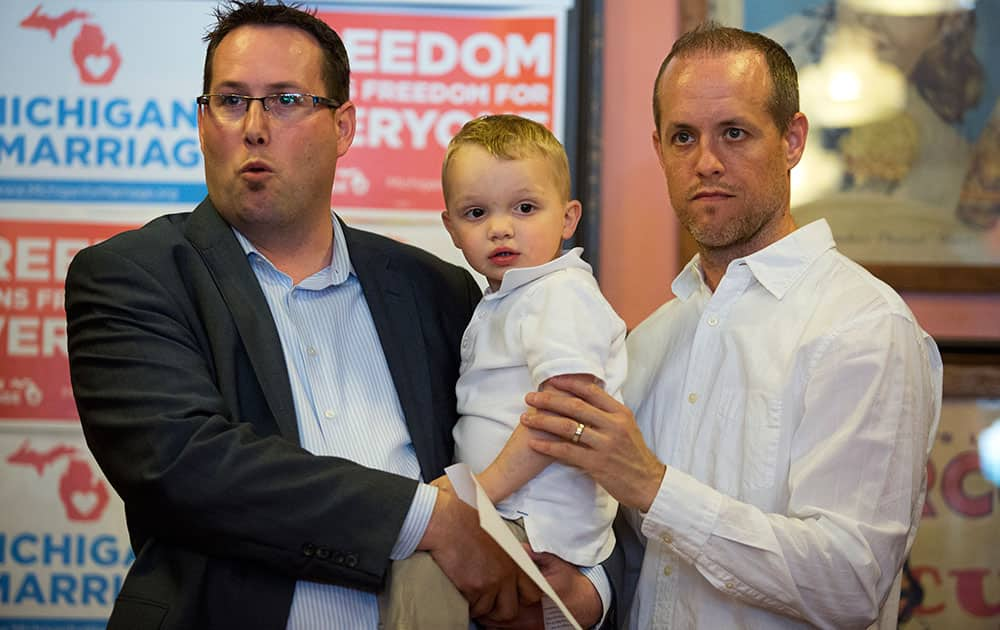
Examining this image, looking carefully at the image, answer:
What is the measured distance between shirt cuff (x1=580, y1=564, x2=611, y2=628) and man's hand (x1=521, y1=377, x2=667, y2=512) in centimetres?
16

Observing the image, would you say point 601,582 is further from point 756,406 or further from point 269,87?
point 269,87

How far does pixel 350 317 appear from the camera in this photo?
2.15 m

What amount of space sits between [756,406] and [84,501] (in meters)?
1.84

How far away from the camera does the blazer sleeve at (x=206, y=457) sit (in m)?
1.72

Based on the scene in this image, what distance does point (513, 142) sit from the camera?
200cm

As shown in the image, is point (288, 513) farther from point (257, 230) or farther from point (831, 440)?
point (831, 440)

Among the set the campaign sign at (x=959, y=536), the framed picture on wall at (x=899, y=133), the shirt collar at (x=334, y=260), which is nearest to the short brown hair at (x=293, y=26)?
the shirt collar at (x=334, y=260)

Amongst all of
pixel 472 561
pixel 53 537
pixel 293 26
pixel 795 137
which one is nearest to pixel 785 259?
pixel 795 137

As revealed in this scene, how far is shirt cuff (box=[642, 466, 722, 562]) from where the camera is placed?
1807mm

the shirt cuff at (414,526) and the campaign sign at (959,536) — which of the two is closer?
the shirt cuff at (414,526)

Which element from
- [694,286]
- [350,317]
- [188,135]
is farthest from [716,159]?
[188,135]

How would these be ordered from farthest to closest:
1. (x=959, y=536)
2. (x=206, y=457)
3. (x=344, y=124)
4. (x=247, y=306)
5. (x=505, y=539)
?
(x=959, y=536) → (x=344, y=124) → (x=247, y=306) → (x=206, y=457) → (x=505, y=539)

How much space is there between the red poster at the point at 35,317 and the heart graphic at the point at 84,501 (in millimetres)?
206

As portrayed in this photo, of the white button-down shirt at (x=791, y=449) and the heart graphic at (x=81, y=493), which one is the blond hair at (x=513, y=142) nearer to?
the white button-down shirt at (x=791, y=449)
